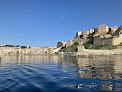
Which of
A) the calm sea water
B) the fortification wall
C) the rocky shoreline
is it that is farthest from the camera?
the fortification wall

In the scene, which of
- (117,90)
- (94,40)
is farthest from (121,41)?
→ (117,90)

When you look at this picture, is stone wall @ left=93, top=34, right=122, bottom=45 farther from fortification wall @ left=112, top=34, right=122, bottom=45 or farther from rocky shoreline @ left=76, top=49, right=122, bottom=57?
rocky shoreline @ left=76, top=49, right=122, bottom=57

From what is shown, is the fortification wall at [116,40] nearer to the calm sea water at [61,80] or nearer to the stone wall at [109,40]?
the stone wall at [109,40]

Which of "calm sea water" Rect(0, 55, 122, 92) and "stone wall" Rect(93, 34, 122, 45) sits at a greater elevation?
"stone wall" Rect(93, 34, 122, 45)

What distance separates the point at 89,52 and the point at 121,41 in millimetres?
16823

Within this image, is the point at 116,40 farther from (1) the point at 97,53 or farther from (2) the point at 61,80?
(2) the point at 61,80

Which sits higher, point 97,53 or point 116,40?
point 116,40

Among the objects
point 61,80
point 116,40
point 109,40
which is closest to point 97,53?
point 109,40

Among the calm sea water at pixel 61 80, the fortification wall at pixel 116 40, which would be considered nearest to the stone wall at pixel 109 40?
the fortification wall at pixel 116 40

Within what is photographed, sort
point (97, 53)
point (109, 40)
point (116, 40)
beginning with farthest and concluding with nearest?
1. point (109, 40)
2. point (116, 40)
3. point (97, 53)

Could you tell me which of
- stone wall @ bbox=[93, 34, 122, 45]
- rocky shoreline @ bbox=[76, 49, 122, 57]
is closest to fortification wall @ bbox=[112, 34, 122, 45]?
stone wall @ bbox=[93, 34, 122, 45]

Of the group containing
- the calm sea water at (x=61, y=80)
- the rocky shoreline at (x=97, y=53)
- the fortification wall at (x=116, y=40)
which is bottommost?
the calm sea water at (x=61, y=80)

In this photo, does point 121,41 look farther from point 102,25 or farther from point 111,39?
point 102,25

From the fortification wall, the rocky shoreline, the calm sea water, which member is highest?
the fortification wall
